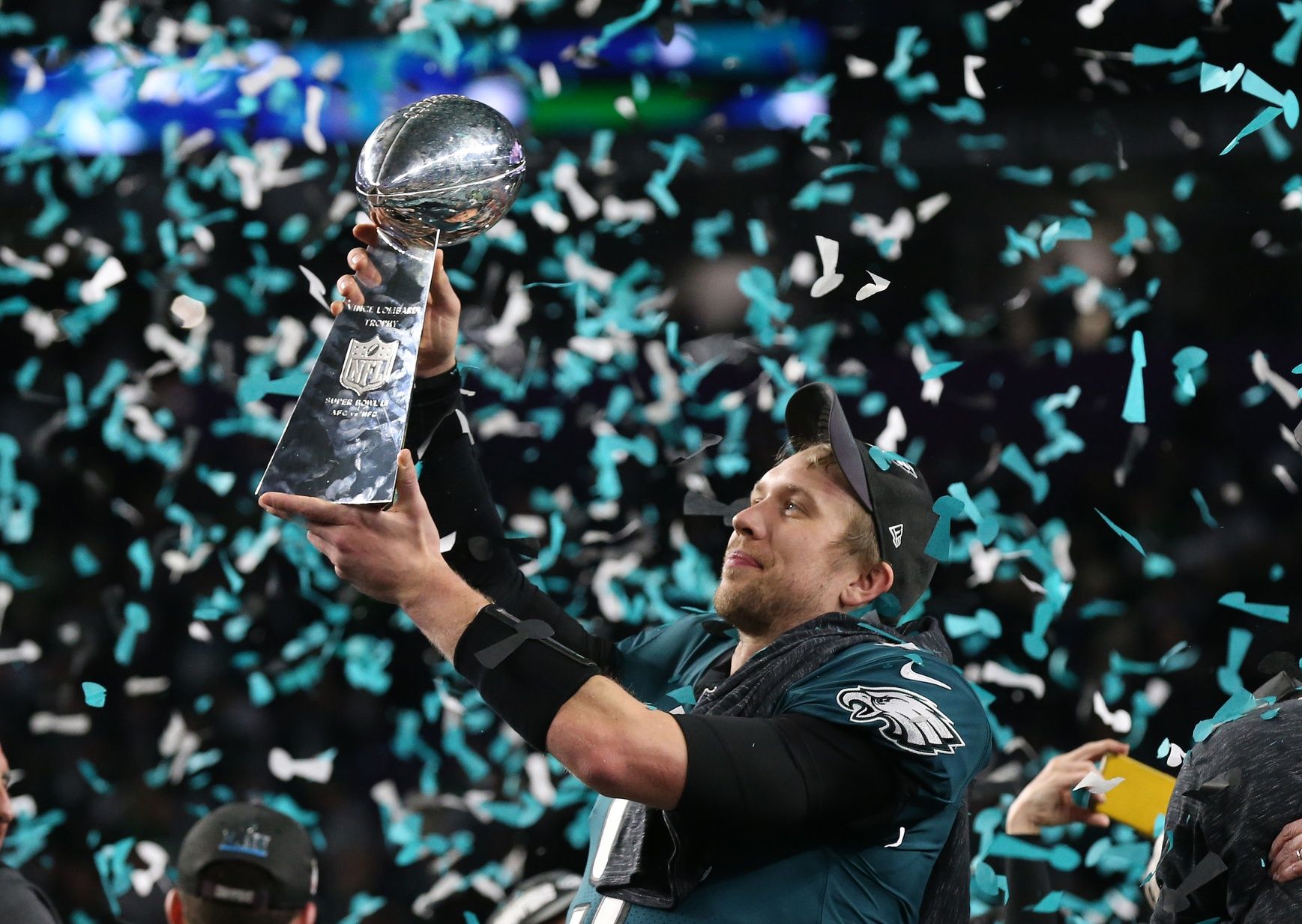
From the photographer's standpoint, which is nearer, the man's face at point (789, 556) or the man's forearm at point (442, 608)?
the man's forearm at point (442, 608)

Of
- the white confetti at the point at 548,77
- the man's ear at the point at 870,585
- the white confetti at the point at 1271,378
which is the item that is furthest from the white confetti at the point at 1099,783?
the white confetti at the point at 548,77

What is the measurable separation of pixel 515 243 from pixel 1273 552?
2.81 m

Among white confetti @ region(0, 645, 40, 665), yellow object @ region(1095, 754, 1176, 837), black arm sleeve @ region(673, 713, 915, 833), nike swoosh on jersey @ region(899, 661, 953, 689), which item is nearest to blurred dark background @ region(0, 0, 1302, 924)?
white confetti @ region(0, 645, 40, 665)

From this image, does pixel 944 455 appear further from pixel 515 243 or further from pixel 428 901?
pixel 428 901

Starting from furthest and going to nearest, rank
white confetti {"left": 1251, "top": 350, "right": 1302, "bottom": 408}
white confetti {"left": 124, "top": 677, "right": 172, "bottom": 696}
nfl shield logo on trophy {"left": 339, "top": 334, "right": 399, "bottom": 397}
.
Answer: white confetti {"left": 124, "top": 677, "right": 172, "bottom": 696} < white confetti {"left": 1251, "top": 350, "right": 1302, "bottom": 408} < nfl shield logo on trophy {"left": 339, "top": 334, "right": 399, "bottom": 397}

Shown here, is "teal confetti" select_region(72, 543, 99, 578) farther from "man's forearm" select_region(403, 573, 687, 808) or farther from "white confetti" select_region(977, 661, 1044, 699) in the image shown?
"man's forearm" select_region(403, 573, 687, 808)

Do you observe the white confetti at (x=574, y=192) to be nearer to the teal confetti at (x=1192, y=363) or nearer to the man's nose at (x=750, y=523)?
the teal confetti at (x=1192, y=363)

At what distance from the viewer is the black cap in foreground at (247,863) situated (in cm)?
234

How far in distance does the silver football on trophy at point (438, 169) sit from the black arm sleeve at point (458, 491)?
36cm

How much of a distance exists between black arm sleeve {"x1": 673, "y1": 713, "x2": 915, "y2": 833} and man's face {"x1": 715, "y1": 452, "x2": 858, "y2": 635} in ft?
1.38

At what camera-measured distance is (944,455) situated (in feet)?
17.6

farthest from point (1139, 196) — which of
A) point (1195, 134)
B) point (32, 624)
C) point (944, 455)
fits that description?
point (32, 624)

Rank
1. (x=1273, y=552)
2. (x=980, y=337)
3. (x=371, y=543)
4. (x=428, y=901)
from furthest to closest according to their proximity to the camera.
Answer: (x=980, y=337), (x=1273, y=552), (x=428, y=901), (x=371, y=543)

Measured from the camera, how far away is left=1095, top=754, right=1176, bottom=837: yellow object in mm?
2637
